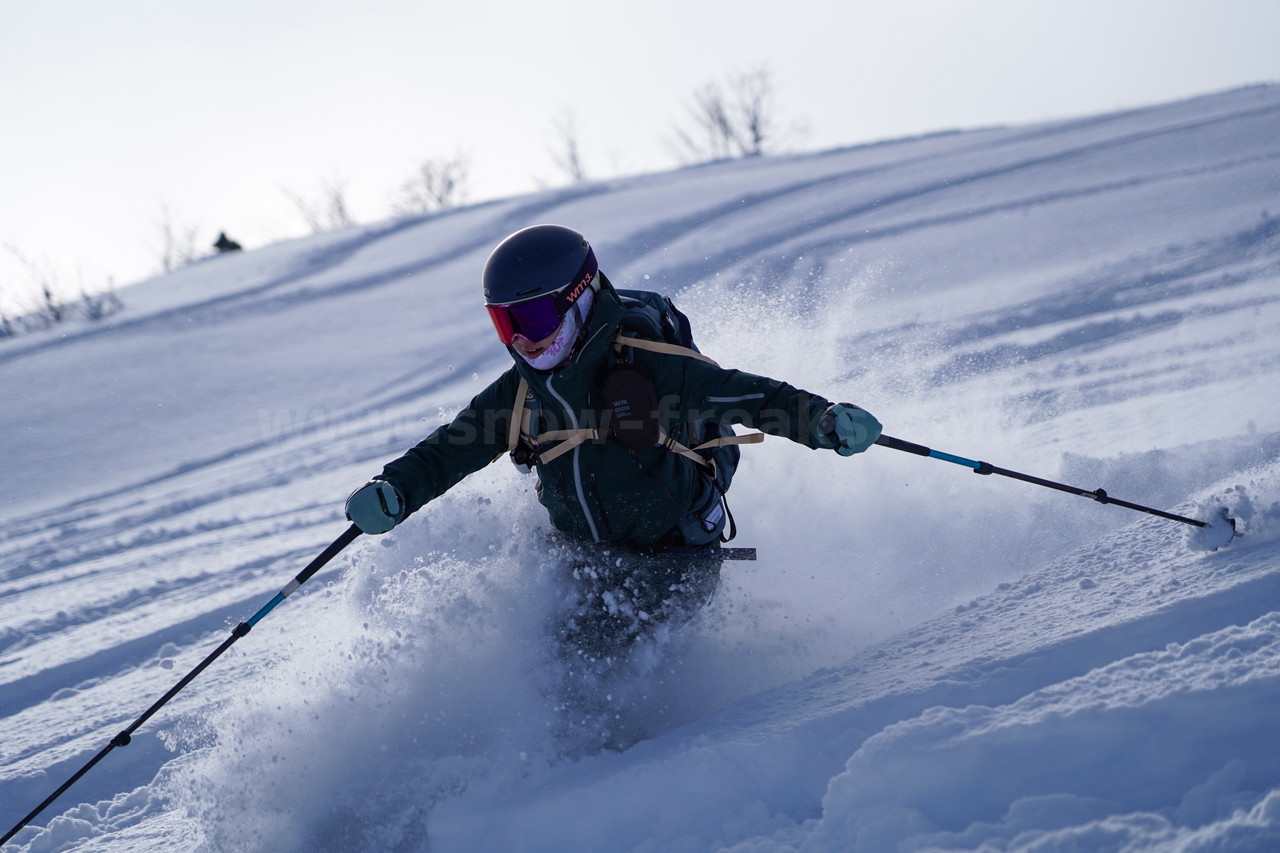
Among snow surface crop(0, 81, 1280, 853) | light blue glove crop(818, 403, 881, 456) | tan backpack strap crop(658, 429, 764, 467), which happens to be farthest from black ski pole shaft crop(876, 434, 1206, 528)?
tan backpack strap crop(658, 429, 764, 467)

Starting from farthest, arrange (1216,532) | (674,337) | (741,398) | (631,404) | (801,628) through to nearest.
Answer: (801,628)
(674,337)
(741,398)
(631,404)
(1216,532)

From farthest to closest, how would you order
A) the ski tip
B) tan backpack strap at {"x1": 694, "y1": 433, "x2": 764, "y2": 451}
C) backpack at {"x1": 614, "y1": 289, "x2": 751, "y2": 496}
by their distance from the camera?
1. tan backpack strap at {"x1": 694, "y1": 433, "x2": 764, "y2": 451}
2. backpack at {"x1": 614, "y1": 289, "x2": 751, "y2": 496}
3. the ski tip

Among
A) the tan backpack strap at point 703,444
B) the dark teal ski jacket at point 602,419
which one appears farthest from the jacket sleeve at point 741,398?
the tan backpack strap at point 703,444

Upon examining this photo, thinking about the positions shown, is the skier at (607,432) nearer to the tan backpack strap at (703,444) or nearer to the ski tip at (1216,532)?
the tan backpack strap at (703,444)

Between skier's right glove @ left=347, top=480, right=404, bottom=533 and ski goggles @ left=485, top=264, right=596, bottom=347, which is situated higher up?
ski goggles @ left=485, top=264, right=596, bottom=347

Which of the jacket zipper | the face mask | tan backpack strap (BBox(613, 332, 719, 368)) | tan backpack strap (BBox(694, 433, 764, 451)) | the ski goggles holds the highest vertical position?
the ski goggles

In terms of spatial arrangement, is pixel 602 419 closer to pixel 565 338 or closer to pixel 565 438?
pixel 565 438

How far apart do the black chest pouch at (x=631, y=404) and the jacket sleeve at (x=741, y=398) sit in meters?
0.15

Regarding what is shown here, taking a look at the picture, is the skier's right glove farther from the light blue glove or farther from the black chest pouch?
the light blue glove

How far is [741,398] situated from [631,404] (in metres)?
0.39

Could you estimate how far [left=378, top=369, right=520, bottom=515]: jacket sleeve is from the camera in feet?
10.8

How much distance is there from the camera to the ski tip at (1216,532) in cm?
285

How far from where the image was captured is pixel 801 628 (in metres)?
3.53

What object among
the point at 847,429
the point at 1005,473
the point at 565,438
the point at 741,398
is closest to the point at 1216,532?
the point at 1005,473
